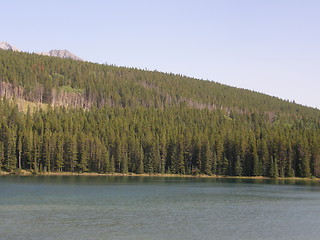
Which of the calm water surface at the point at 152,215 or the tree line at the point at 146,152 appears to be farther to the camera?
the tree line at the point at 146,152

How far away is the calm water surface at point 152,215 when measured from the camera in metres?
49.0

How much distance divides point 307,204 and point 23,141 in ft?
353

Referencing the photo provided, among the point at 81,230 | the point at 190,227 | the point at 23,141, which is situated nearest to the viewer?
the point at 81,230

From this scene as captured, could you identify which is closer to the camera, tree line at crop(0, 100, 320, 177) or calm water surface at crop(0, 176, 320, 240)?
calm water surface at crop(0, 176, 320, 240)

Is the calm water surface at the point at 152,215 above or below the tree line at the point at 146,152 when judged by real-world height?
below

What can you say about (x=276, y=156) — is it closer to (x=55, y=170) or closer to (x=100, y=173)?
(x=100, y=173)

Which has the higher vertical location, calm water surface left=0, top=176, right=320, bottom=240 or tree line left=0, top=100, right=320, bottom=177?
tree line left=0, top=100, right=320, bottom=177

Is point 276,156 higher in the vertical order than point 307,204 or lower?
higher

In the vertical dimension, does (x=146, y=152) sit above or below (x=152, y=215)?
above

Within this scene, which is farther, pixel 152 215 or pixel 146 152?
pixel 146 152

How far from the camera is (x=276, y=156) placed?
519 ft

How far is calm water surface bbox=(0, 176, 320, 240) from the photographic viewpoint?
49.0 metres

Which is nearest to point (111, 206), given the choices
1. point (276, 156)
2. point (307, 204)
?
point (307, 204)

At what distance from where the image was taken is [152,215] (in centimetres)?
6150
